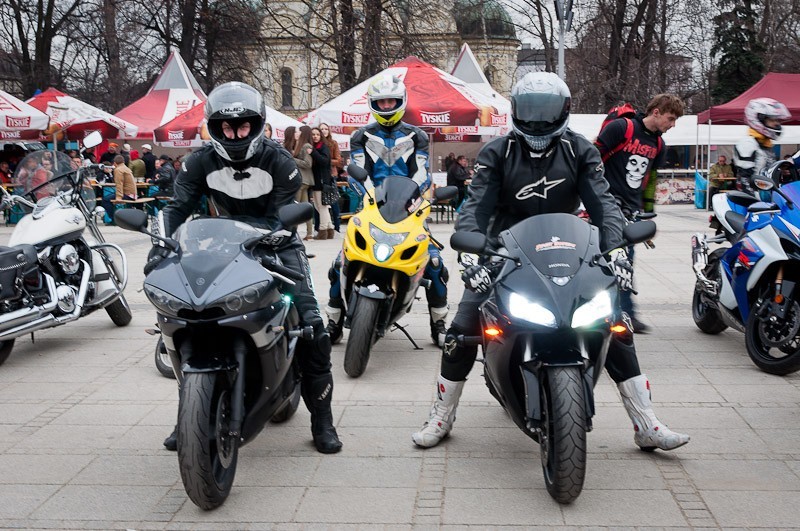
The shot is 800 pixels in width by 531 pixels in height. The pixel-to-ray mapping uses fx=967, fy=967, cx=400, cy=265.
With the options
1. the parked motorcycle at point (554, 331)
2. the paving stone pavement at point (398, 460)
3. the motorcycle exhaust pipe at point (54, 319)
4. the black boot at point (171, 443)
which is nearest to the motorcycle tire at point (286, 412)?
the paving stone pavement at point (398, 460)

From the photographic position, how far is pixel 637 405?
14.5ft

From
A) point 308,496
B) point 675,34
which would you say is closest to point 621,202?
point 308,496

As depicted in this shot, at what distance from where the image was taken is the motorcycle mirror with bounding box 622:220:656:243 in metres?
4.09

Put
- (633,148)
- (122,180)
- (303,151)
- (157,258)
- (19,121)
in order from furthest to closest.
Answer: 1. (122,180)
2. (19,121)
3. (303,151)
4. (633,148)
5. (157,258)

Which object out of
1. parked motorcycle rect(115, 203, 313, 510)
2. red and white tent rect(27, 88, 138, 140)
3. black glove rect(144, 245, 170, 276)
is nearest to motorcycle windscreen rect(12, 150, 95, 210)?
parked motorcycle rect(115, 203, 313, 510)

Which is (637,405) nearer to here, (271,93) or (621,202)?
(621,202)

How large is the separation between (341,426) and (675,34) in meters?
35.5

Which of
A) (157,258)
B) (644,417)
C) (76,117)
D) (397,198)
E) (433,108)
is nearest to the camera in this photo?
(157,258)

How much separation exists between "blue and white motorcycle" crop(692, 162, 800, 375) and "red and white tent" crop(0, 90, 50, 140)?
50.4 feet

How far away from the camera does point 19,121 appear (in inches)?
742

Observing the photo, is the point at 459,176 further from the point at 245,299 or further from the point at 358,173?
the point at 245,299

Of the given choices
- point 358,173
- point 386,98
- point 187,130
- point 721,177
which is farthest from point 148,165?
point 358,173

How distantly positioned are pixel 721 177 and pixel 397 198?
18.3 m

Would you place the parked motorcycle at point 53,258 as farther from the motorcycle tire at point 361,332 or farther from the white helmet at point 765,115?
the white helmet at point 765,115
